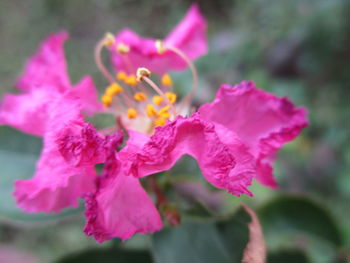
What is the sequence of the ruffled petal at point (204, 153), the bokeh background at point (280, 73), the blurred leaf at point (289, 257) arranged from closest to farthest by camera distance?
the ruffled petal at point (204, 153)
the blurred leaf at point (289, 257)
the bokeh background at point (280, 73)

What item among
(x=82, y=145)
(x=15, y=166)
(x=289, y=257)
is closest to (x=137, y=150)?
(x=82, y=145)

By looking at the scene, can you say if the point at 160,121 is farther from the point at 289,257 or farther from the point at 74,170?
the point at 289,257

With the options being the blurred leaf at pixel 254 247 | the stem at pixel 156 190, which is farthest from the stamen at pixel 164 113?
the blurred leaf at pixel 254 247

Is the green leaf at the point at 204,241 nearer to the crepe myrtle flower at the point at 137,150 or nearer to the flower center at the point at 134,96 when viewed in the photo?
the crepe myrtle flower at the point at 137,150

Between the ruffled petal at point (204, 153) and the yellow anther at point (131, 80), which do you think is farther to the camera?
the yellow anther at point (131, 80)

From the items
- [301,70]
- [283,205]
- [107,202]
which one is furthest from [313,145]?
[107,202]

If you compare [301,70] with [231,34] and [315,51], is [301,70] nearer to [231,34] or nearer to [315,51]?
[315,51]
